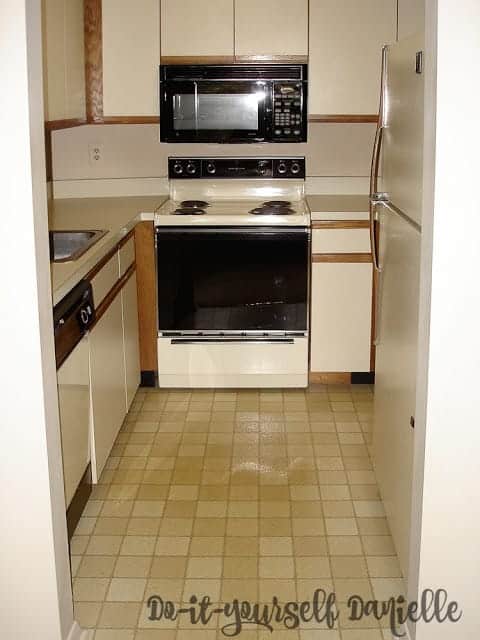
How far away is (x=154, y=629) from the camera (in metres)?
2.19

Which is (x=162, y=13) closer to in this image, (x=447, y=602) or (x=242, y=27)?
(x=242, y=27)

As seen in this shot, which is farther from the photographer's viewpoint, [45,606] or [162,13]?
[162,13]

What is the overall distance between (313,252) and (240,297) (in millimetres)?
418

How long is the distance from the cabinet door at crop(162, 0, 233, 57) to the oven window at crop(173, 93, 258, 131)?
0.69 feet

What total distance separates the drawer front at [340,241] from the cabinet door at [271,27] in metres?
0.90

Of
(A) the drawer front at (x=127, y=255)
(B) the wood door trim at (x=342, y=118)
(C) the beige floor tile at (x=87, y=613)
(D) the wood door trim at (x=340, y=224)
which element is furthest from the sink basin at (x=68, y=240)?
(C) the beige floor tile at (x=87, y=613)

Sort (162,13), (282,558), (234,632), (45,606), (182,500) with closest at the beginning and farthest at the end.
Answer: (45,606), (234,632), (282,558), (182,500), (162,13)

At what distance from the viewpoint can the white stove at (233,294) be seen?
3.73 m

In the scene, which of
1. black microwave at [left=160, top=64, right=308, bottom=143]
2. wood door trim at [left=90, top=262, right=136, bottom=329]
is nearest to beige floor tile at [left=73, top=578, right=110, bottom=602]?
wood door trim at [left=90, top=262, right=136, bottom=329]

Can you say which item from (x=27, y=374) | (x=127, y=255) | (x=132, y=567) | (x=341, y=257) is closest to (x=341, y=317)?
(x=341, y=257)

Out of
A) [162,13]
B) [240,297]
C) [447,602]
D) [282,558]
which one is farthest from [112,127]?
Answer: [447,602]

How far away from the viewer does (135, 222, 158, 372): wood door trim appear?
12.5 ft

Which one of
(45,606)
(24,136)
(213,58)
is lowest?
(45,606)

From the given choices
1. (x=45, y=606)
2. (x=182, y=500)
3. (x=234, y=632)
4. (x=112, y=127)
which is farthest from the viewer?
(x=112, y=127)
